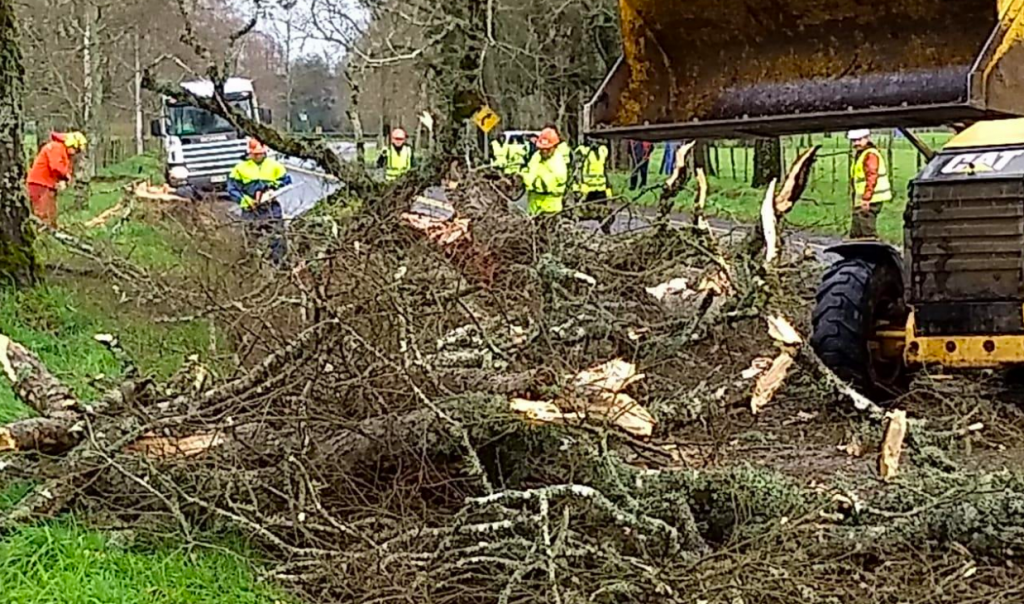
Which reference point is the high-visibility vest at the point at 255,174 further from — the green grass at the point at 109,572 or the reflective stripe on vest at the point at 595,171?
the green grass at the point at 109,572

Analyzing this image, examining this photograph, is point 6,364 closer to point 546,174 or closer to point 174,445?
point 174,445

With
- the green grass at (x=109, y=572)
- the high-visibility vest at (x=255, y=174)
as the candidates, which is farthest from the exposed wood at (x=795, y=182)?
the high-visibility vest at (x=255, y=174)

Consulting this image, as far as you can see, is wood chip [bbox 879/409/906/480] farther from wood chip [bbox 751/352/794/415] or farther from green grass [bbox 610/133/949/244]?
green grass [bbox 610/133/949/244]

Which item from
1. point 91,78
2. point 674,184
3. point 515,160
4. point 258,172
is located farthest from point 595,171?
point 91,78

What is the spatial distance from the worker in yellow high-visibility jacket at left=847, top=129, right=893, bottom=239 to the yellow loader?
5.40 metres

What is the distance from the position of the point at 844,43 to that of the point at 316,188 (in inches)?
410

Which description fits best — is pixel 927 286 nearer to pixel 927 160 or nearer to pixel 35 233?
pixel 927 160

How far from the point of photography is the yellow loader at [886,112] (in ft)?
16.7

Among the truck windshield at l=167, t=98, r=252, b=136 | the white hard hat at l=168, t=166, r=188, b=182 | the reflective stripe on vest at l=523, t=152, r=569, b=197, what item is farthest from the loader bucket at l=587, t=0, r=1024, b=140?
the truck windshield at l=167, t=98, r=252, b=136

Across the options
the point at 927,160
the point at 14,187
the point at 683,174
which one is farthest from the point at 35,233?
the point at 927,160

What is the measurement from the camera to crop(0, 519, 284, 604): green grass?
442 centimetres

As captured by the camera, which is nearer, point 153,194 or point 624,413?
point 624,413

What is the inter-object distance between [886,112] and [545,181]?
8202 mm

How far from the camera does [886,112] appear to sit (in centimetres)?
479
